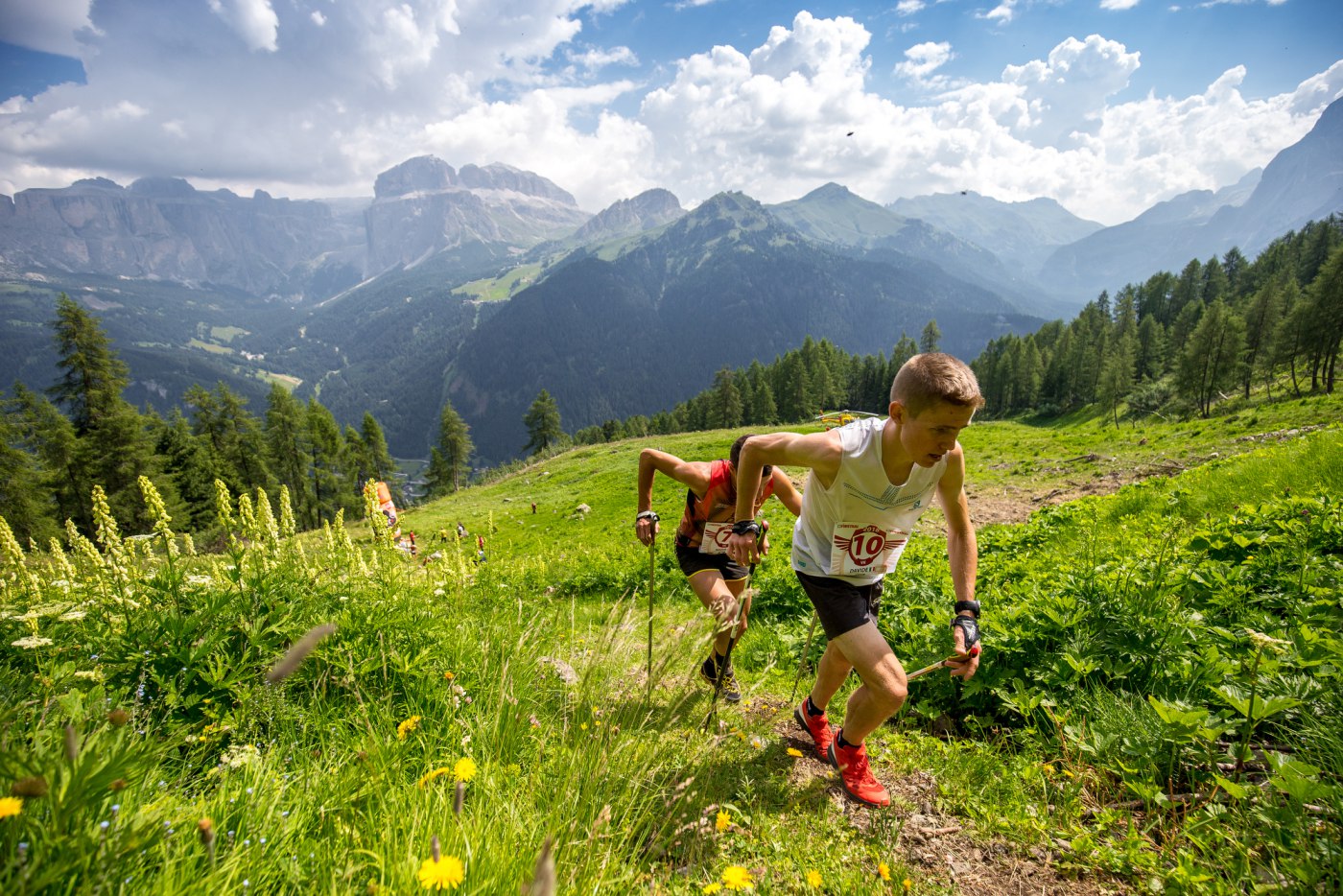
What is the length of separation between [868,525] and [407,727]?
304cm

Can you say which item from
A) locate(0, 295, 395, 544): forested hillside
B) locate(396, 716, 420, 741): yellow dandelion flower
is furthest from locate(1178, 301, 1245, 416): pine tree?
locate(0, 295, 395, 544): forested hillside

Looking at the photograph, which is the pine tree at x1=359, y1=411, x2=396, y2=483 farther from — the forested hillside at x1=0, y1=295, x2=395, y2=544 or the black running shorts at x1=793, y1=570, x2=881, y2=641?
the black running shorts at x1=793, y1=570, x2=881, y2=641

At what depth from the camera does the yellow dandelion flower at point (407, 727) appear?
2664 millimetres

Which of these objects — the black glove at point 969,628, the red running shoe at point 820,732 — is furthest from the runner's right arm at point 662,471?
the black glove at point 969,628

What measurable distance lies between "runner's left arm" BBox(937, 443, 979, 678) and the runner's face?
0.46m

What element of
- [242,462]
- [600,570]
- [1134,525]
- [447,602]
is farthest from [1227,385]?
[242,462]

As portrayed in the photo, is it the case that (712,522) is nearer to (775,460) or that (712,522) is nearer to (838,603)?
(775,460)

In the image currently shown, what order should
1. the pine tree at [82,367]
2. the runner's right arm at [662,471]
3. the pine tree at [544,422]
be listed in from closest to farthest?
the runner's right arm at [662,471] < the pine tree at [82,367] < the pine tree at [544,422]

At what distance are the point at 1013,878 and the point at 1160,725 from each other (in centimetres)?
123

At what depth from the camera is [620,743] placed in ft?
8.36

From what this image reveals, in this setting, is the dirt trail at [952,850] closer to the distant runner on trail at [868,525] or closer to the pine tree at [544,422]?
the distant runner on trail at [868,525]

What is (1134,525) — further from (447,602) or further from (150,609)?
(150,609)

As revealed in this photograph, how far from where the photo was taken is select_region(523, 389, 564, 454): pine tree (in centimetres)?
7112

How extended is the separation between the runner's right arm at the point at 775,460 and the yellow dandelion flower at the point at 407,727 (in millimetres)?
2090
